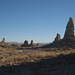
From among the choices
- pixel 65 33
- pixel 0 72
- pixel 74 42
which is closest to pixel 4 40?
pixel 65 33

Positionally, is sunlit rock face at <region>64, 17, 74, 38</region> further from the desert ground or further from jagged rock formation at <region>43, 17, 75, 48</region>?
the desert ground

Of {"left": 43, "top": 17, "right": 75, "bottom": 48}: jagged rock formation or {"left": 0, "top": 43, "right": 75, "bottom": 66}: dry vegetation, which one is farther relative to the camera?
{"left": 43, "top": 17, "right": 75, "bottom": 48}: jagged rock formation

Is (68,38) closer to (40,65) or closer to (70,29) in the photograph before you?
(70,29)

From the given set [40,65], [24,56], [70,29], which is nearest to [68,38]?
[70,29]

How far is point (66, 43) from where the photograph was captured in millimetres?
36312

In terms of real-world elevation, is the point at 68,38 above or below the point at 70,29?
below

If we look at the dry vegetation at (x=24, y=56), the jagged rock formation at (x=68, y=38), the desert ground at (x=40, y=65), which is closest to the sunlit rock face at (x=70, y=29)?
the jagged rock formation at (x=68, y=38)

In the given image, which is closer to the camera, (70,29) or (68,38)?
(68,38)

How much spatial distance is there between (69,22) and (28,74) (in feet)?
117

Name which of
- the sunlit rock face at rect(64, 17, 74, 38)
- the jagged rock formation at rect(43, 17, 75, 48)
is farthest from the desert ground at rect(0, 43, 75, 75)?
the sunlit rock face at rect(64, 17, 74, 38)

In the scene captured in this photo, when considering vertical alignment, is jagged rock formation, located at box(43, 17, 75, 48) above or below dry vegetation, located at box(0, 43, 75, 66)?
above

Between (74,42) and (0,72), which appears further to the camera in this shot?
(74,42)

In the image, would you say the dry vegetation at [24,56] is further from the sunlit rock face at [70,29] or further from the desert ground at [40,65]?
the sunlit rock face at [70,29]

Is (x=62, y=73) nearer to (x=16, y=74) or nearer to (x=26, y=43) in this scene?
(x=16, y=74)
